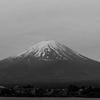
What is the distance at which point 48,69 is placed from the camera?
10312 centimetres

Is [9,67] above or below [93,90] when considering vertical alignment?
above

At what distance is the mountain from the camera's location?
94.9 meters

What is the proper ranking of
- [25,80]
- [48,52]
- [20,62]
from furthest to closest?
[48,52]
[20,62]
[25,80]

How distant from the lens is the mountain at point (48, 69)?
9494cm

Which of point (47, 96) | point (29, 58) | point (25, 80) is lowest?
point (47, 96)

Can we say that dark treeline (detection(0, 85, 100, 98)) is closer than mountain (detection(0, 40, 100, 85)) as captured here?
Yes

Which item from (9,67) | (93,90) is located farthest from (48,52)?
(93,90)

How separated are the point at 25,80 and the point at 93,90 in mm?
26954

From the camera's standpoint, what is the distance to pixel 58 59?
107 m

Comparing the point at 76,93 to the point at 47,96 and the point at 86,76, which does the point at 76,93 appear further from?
the point at 86,76

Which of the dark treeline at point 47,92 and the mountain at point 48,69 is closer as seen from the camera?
the dark treeline at point 47,92

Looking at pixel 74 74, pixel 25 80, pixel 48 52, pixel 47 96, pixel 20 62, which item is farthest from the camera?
pixel 48 52

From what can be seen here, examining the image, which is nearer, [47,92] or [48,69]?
[47,92]

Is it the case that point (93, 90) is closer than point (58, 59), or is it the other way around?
point (93, 90)
